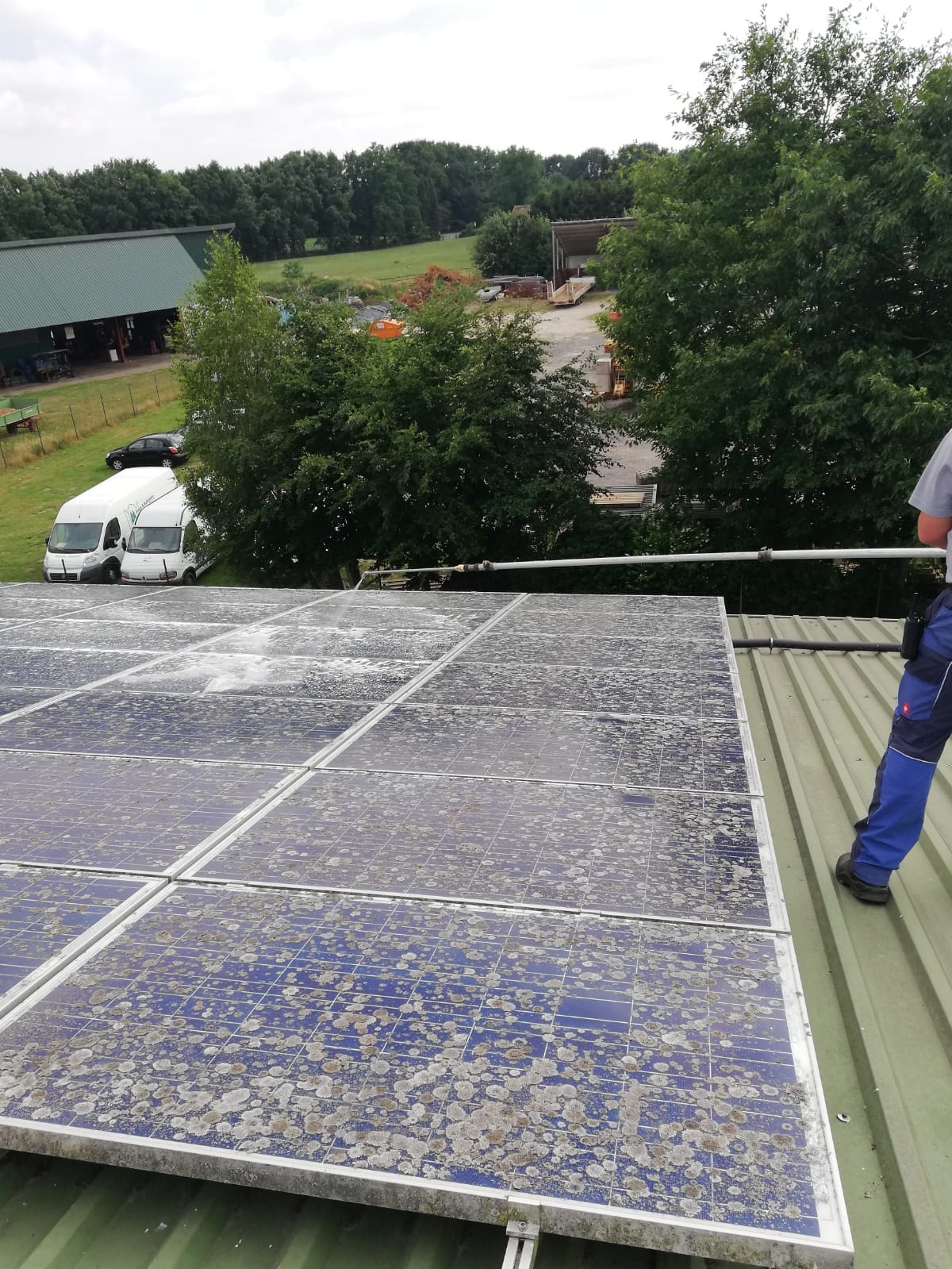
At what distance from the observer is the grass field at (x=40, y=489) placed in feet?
76.7

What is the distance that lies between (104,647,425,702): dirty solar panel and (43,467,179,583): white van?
17.1 metres

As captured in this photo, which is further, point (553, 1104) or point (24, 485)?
point (24, 485)

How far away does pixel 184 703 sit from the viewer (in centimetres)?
425

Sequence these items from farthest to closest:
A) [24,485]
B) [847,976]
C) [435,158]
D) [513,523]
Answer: [435,158]
[24,485]
[513,523]
[847,976]

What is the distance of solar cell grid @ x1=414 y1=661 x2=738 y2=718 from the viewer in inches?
156

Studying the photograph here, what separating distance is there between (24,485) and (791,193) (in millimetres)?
25917

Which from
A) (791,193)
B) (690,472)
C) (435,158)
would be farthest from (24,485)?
(435,158)

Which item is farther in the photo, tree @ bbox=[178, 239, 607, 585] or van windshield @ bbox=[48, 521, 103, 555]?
van windshield @ bbox=[48, 521, 103, 555]

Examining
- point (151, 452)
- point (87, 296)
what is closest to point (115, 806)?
point (151, 452)

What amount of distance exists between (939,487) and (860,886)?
5.35ft

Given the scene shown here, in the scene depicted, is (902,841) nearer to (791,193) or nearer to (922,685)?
(922,685)

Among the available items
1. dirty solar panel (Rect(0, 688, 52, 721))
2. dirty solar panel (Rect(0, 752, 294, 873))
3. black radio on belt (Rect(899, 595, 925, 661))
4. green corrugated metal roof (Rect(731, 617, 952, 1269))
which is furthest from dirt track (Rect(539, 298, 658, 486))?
dirty solar panel (Rect(0, 752, 294, 873))

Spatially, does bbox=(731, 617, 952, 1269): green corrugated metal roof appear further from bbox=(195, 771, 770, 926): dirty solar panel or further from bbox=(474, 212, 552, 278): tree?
bbox=(474, 212, 552, 278): tree

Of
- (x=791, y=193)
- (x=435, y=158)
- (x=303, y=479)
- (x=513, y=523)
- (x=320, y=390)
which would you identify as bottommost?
(x=513, y=523)
